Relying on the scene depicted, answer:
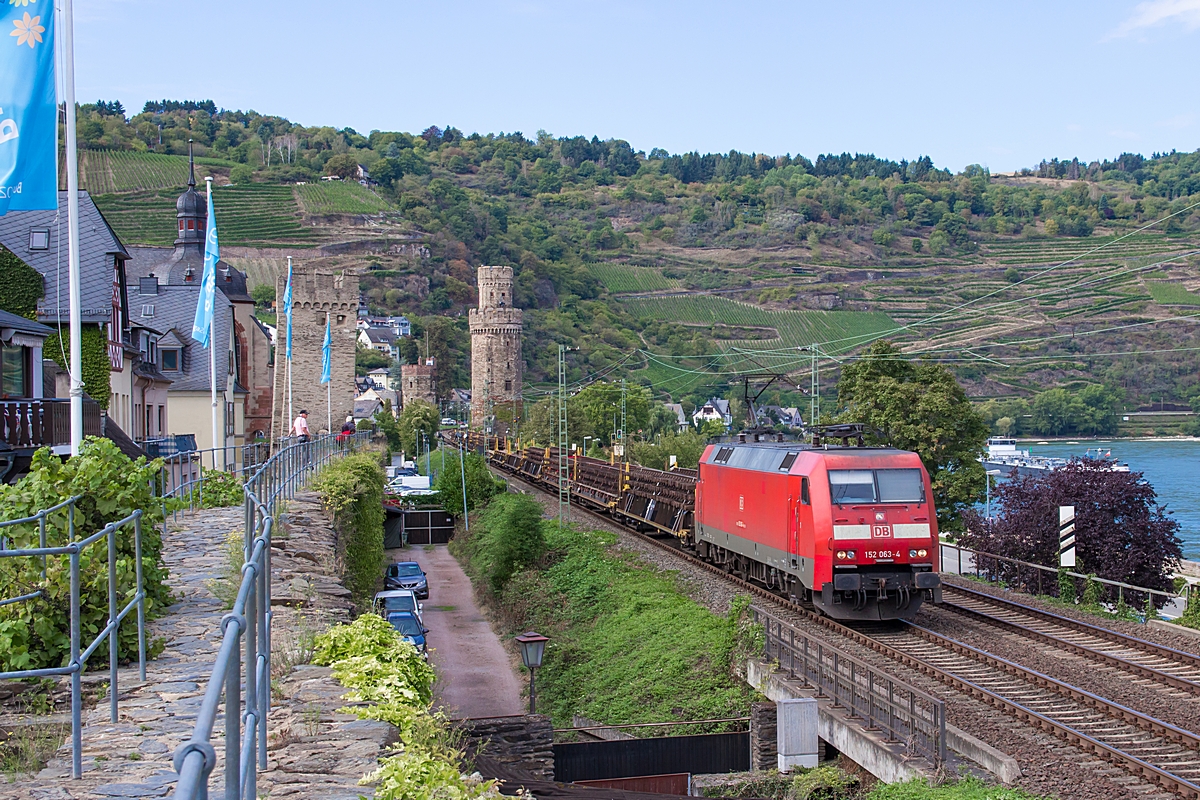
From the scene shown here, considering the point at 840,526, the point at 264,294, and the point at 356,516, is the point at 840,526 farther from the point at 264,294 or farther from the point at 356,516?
the point at 264,294

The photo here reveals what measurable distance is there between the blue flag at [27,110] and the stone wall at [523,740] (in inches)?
318

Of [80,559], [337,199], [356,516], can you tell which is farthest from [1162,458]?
[80,559]

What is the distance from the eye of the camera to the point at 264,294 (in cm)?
12206

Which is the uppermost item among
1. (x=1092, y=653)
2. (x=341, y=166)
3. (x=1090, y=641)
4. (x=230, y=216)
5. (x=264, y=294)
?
(x=341, y=166)

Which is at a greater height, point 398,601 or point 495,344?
point 495,344

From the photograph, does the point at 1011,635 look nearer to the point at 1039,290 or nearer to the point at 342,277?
the point at 342,277

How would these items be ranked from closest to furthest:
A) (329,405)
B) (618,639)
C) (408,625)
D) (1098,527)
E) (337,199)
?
(408,625), (618,639), (1098,527), (329,405), (337,199)

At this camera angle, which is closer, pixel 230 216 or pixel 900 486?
pixel 900 486

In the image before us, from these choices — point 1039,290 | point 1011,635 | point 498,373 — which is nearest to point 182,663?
point 1011,635

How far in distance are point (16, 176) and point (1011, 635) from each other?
14.9 meters

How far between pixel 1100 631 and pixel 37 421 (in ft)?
61.9

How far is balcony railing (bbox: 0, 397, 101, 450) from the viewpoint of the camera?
2048 cm

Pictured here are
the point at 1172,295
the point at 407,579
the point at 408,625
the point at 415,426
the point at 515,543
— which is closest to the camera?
the point at 408,625

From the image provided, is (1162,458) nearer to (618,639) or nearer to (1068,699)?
(618,639)
